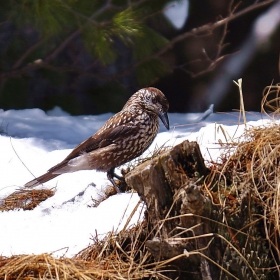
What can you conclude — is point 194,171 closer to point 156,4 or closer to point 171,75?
point 156,4

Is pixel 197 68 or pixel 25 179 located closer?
pixel 25 179

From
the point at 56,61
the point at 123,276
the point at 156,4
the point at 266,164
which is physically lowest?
the point at 123,276

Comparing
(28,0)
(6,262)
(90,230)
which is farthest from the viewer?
(28,0)

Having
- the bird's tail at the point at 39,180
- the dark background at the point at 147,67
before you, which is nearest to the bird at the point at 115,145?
the bird's tail at the point at 39,180

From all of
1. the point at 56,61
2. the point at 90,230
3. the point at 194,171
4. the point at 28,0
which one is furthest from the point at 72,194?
the point at 56,61

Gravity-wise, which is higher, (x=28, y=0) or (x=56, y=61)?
(x=28, y=0)

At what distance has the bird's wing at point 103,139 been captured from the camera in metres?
3.87

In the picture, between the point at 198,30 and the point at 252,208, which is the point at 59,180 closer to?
→ the point at 252,208

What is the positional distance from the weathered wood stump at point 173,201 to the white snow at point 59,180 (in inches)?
9.8

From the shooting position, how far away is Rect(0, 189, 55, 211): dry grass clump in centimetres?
377

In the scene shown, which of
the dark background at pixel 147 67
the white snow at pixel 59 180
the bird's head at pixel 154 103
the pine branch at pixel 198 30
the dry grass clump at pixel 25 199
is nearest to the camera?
the white snow at pixel 59 180

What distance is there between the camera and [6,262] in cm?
257

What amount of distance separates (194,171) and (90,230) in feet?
2.26

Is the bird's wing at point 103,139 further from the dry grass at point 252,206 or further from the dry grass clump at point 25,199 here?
the dry grass at point 252,206
